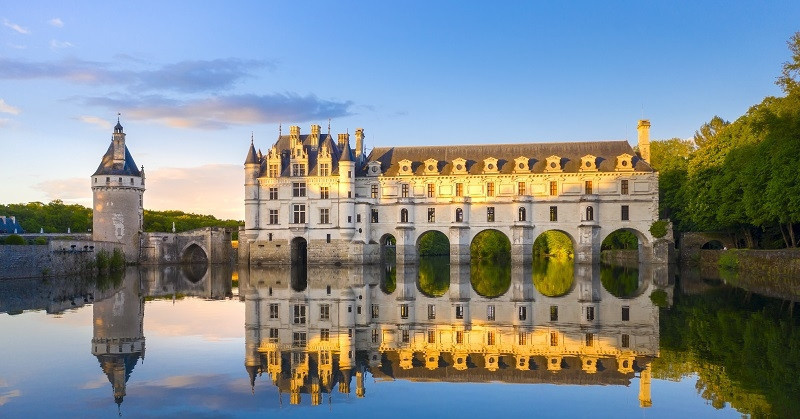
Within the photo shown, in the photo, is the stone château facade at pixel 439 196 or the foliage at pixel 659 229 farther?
the stone château facade at pixel 439 196

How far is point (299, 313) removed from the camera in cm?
2122

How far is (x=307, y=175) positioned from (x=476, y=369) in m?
40.9

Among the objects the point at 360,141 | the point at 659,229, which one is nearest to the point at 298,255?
the point at 360,141

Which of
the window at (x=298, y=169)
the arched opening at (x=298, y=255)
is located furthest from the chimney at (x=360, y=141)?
the arched opening at (x=298, y=255)

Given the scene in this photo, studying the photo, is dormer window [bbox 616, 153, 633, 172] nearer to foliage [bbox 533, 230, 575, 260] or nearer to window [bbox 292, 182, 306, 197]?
foliage [bbox 533, 230, 575, 260]

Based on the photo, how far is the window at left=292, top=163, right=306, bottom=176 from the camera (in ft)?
172

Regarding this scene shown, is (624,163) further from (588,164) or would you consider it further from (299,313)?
(299,313)

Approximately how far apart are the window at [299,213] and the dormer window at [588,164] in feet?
70.5

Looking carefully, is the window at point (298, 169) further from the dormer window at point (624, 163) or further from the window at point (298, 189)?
the dormer window at point (624, 163)

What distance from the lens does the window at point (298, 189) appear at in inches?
2060

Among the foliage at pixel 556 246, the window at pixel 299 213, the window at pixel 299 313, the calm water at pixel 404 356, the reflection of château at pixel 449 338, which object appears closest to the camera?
the calm water at pixel 404 356

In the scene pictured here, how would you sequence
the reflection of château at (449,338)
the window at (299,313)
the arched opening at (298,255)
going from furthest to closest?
the arched opening at (298,255), the window at (299,313), the reflection of château at (449,338)

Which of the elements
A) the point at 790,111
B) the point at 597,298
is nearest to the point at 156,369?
the point at 597,298

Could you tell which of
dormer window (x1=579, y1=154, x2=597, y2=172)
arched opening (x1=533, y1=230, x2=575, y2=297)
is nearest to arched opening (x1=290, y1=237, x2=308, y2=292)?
arched opening (x1=533, y1=230, x2=575, y2=297)
